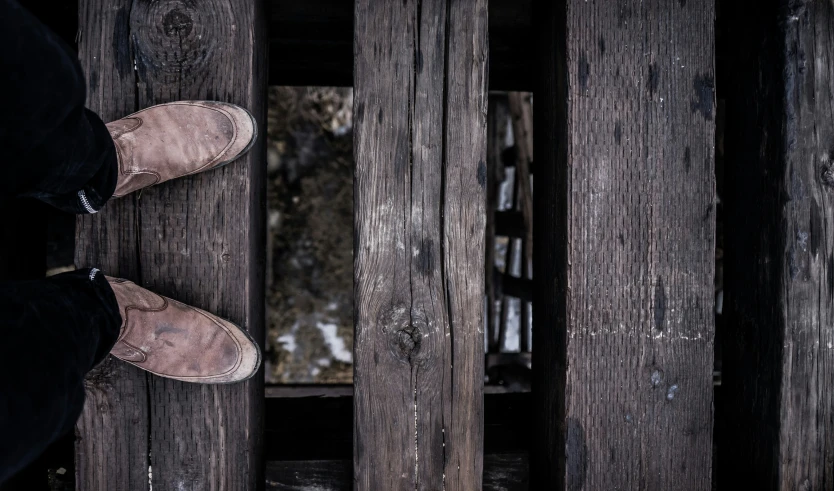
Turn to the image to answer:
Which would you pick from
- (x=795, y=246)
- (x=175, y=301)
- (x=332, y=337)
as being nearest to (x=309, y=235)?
(x=332, y=337)

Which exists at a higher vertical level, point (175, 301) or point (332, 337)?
point (175, 301)

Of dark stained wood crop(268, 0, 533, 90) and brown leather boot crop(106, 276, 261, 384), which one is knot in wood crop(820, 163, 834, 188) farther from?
brown leather boot crop(106, 276, 261, 384)

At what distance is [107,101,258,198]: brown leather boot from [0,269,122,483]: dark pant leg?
279mm

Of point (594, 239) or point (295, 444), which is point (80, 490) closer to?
point (295, 444)

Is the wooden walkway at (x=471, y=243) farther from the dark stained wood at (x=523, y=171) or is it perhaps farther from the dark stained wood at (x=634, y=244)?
the dark stained wood at (x=523, y=171)

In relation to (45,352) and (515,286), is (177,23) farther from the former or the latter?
(515,286)

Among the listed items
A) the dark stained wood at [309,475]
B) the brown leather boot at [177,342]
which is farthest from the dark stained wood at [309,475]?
the brown leather boot at [177,342]

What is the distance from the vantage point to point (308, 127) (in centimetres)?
352

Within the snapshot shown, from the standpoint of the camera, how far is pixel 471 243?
1.39 meters

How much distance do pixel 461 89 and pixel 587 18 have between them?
376mm

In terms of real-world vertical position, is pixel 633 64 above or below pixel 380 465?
above

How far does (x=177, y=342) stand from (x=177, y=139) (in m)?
0.51

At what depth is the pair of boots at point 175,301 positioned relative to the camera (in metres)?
1.31

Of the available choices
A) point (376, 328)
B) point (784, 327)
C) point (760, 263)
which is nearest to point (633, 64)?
point (760, 263)
